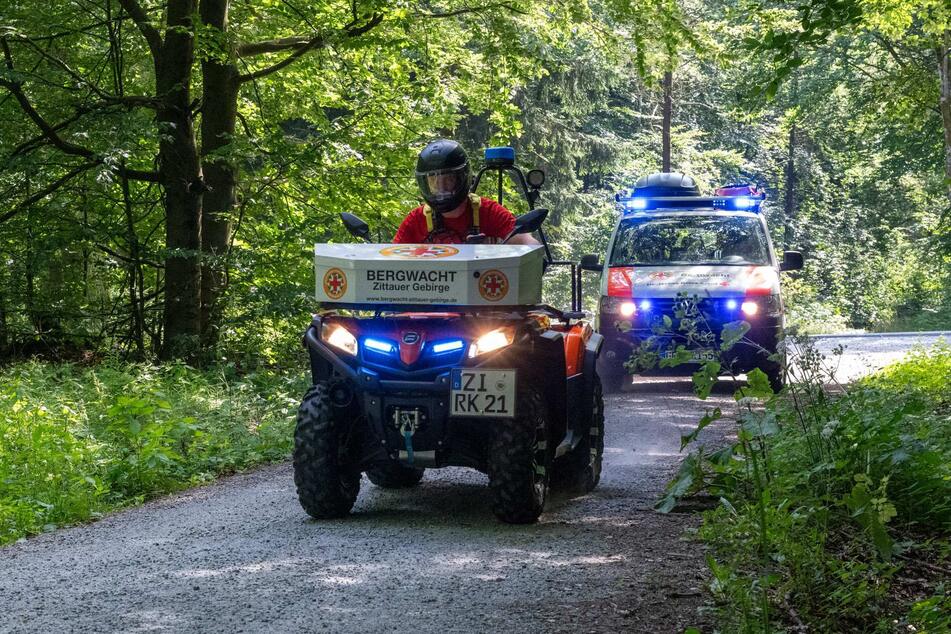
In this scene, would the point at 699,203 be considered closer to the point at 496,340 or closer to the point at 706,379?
the point at 496,340

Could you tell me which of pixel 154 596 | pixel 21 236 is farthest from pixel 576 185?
pixel 154 596

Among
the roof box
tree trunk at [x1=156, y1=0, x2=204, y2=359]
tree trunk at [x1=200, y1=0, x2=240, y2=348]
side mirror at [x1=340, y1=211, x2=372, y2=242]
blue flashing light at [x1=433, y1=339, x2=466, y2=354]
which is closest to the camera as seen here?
blue flashing light at [x1=433, y1=339, x2=466, y2=354]

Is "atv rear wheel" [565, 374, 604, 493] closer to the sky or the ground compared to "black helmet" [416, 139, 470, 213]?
closer to the ground

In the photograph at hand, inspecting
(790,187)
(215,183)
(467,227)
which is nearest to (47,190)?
(215,183)

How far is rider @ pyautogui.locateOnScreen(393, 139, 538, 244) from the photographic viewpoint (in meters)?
7.34

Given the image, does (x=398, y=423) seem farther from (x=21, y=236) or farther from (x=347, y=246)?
(x=21, y=236)

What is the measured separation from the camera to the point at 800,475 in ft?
19.5

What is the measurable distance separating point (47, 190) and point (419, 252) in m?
9.47

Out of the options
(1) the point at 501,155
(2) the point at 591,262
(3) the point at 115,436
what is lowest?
(3) the point at 115,436

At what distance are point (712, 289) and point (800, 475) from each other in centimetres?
807

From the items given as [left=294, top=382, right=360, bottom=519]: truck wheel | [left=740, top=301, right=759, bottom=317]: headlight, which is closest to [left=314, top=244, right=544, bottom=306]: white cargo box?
[left=294, top=382, right=360, bottom=519]: truck wheel

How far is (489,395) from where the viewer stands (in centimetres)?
634

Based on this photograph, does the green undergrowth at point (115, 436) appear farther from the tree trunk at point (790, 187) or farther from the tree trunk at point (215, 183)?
the tree trunk at point (790, 187)

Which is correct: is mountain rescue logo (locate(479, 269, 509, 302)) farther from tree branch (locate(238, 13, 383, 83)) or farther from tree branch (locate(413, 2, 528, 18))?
tree branch (locate(413, 2, 528, 18))
